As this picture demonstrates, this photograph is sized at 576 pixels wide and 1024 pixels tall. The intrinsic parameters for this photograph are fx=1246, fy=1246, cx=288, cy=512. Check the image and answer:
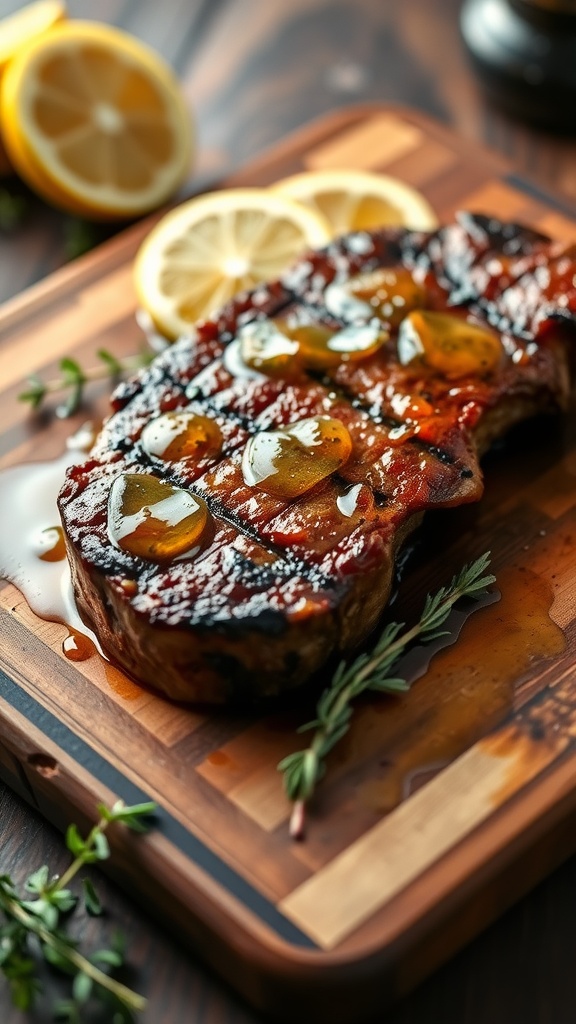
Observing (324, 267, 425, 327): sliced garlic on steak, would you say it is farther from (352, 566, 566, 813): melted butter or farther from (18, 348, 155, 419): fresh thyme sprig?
(352, 566, 566, 813): melted butter

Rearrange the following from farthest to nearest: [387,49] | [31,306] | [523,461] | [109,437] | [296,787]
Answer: [387,49], [31,306], [523,461], [109,437], [296,787]

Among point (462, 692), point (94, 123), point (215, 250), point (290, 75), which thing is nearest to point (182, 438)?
point (462, 692)

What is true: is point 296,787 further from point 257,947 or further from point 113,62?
point 113,62

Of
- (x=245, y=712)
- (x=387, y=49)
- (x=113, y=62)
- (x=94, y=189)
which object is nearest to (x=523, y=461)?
(x=245, y=712)

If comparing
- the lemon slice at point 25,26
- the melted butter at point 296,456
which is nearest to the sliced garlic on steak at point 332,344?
the melted butter at point 296,456

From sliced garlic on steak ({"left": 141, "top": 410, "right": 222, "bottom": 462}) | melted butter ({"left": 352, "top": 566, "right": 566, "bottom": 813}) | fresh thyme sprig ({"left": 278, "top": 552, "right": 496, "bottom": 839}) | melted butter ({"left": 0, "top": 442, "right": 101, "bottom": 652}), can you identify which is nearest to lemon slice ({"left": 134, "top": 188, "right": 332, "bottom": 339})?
melted butter ({"left": 0, "top": 442, "right": 101, "bottom": 652})
